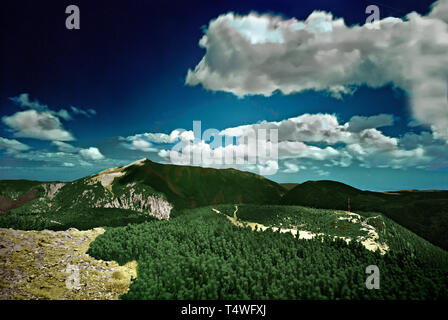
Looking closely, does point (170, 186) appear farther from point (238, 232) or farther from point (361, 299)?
point (361, 299)

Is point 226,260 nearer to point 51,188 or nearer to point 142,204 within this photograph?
point 142,204

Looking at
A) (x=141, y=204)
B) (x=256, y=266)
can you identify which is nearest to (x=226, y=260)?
(x=256, y=266)

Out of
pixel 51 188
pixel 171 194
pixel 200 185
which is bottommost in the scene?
pixel 171 194

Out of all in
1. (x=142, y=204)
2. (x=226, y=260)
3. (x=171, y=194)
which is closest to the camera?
(x=226, y=260)

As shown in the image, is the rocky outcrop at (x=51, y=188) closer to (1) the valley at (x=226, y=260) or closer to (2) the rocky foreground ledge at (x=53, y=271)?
(1) the valley at (x=226, y=260)

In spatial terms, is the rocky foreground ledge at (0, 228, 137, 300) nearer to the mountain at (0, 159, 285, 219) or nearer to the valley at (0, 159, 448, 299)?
the valley at (0, 159, 448, 299)

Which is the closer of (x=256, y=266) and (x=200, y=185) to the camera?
(x=256, y=266)

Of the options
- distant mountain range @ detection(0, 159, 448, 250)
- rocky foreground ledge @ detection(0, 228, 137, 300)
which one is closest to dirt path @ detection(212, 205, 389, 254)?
rocky foreground ledge @ detection(0, 228, 137, 300)
